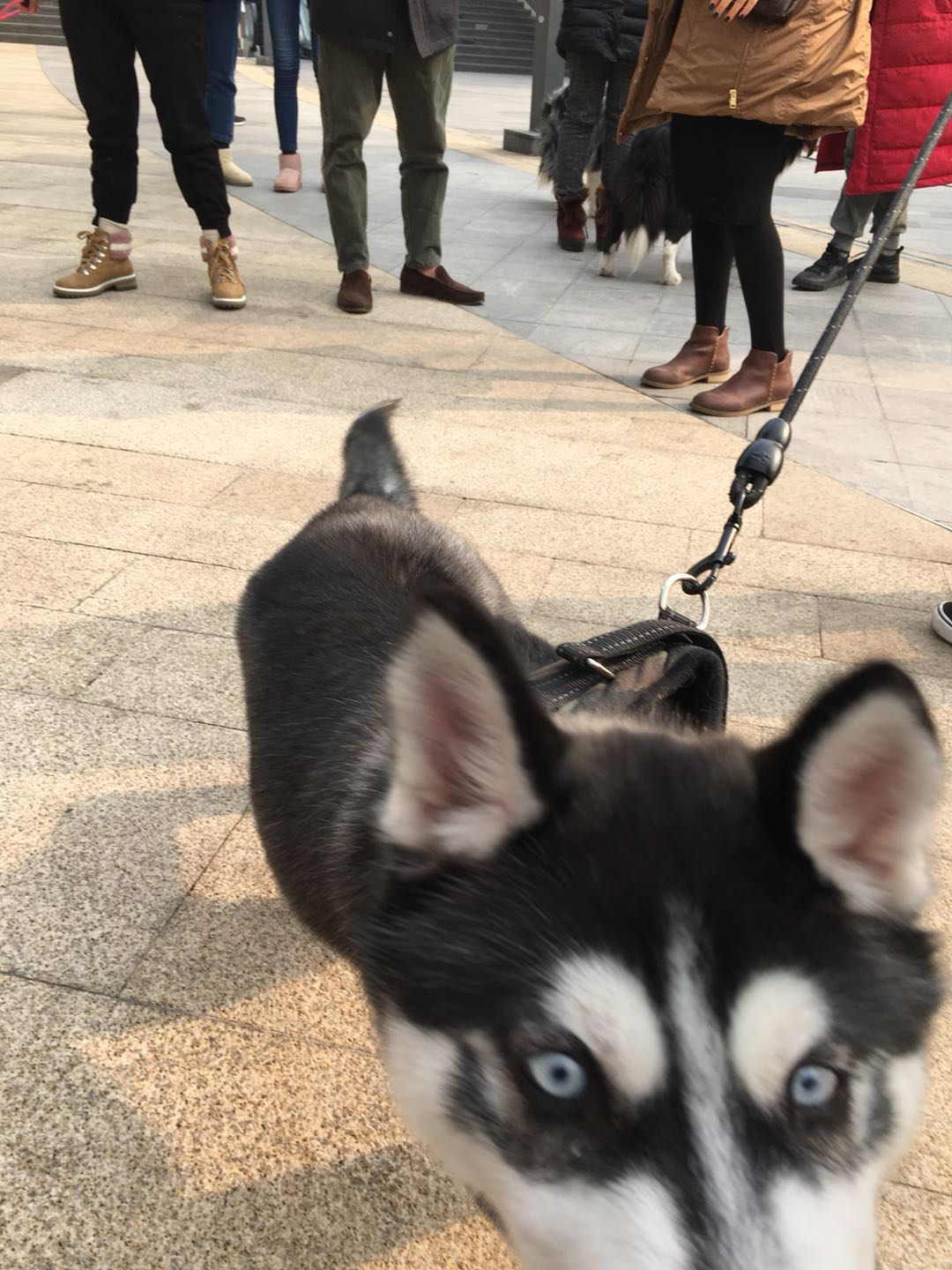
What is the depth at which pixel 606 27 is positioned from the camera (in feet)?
25.4

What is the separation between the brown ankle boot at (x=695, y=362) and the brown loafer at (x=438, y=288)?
1.94 m

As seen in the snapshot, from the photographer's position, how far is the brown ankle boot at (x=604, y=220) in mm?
8281

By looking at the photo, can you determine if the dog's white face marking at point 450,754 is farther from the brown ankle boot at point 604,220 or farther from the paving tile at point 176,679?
the brown ankle boot at point 604,220

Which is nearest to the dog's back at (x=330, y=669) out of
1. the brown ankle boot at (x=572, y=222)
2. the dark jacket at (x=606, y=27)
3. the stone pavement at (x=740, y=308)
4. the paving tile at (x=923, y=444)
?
the stone pavement at (x=740, y=308)

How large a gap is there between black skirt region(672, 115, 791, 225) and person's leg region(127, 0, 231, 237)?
2832 mm

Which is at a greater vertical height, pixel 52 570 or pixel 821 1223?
pixel 821 1223

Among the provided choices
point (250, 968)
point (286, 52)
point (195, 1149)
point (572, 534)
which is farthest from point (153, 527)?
point (286, 52)

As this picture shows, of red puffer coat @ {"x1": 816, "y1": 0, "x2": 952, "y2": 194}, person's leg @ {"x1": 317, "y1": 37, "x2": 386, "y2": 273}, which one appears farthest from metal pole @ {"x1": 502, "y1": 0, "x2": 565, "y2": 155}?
red puffer coat @ {"x1": 816, "y1": 0, "x2": 952, "y2": 194}

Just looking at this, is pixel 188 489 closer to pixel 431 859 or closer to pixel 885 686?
pixel 431 859

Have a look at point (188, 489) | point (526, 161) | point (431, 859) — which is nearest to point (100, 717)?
point (188, 489)

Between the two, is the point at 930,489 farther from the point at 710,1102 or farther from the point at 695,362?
the point at 710,1102

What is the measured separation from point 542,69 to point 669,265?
6581mm

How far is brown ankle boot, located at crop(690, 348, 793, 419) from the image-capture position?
5512mm

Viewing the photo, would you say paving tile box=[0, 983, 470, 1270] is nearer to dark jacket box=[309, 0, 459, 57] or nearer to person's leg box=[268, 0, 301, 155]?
dark jacket box=[309, 0, 459, 57]
